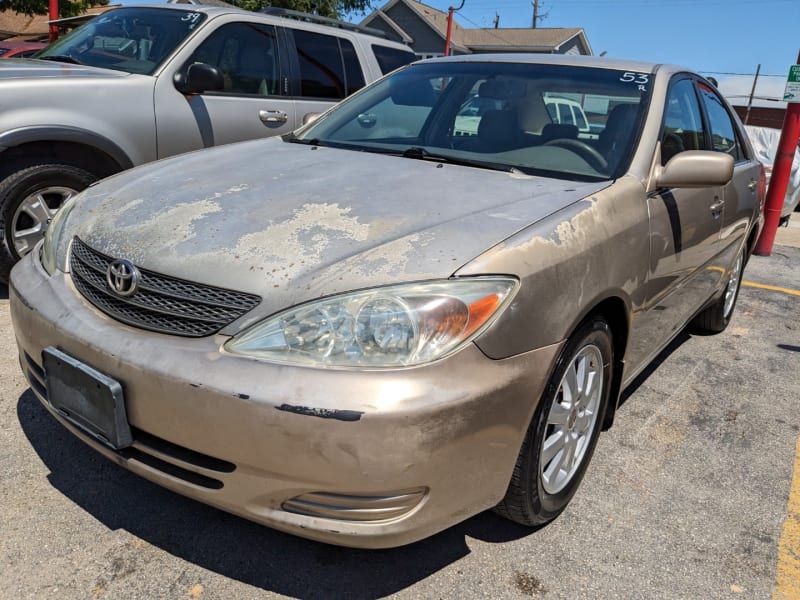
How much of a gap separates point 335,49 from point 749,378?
4.15m

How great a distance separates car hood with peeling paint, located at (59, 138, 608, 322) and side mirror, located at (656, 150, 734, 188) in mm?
342

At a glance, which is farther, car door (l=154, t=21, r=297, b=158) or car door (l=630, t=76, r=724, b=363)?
car door (l=154, t=21, r=297, b=158)

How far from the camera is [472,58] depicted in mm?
3664

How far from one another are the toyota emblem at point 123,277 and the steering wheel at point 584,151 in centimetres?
178

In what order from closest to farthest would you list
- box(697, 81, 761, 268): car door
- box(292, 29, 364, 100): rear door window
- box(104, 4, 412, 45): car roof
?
box(697, 81, 761, 268): car door → box(104, 4, 412, 45): car roof → box(292, 29, 364, 100): rear door window

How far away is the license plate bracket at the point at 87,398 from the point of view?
191cm

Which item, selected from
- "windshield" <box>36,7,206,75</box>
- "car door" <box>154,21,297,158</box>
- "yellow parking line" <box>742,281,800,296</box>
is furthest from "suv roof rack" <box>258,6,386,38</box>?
"yellow parking line" <box>742,281,800,296</box>

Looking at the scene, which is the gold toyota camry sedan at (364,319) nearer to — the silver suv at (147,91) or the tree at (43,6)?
the silver suv at (147,91)

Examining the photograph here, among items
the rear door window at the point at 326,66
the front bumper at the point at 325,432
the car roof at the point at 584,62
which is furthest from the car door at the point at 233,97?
the front bumper at the point at 325,432

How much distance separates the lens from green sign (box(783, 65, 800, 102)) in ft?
25.2

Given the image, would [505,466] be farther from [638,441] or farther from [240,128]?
[240,128]

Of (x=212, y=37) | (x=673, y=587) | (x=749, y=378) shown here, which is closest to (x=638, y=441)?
(x=673, y=587)

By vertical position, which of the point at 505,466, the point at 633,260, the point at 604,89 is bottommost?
the point at 505,466

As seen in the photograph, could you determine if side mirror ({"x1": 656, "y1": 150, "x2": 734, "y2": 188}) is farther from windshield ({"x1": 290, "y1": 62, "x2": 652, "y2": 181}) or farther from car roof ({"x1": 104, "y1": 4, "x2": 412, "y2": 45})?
car roof ({"x1": 104, "y1": 4, "x2": 412, "y2": 45})
